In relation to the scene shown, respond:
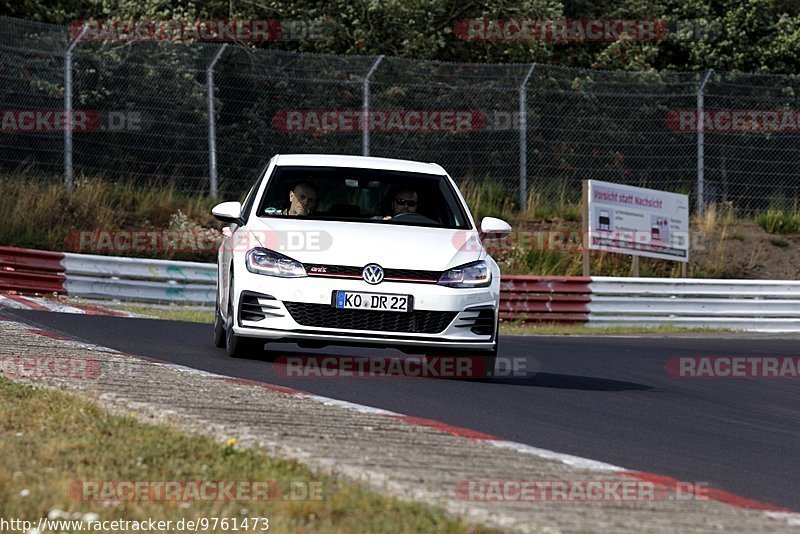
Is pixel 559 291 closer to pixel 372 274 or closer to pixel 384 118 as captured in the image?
pixel 384 118

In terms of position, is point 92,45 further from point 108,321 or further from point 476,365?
point 476,365

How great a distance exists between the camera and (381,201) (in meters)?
11.4

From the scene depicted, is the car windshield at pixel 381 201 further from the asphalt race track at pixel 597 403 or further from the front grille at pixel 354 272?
the asphalt race track at pixel 597 403

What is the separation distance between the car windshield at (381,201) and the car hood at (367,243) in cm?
32

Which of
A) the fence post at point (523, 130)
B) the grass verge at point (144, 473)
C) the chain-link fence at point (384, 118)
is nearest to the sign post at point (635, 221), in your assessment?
the chain-link fence at point (384, 118)

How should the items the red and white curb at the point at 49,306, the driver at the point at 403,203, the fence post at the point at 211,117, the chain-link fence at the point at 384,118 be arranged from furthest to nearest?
the fence post at the point at 211,117, the chain-link fence at the point at 384,118, the red and white curb at the point at 49,306, the driver at the point at 403,203

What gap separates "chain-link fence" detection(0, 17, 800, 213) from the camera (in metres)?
22.8

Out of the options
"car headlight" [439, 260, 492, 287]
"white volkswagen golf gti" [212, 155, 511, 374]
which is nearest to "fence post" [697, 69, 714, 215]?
→ "white volkswagen golf gti" [212, 155, 511, 374]

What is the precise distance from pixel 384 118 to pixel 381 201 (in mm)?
13599

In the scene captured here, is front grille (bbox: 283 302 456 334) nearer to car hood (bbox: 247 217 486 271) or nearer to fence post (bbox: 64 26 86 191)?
car hood (bbox: 247 217 486 271)

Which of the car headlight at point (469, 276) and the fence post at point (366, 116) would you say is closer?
the car headlight at point (469, 276)

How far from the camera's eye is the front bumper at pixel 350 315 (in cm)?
988

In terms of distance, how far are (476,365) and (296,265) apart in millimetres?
1734

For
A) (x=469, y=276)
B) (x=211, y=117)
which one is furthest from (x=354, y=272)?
(x=211, y=117)
